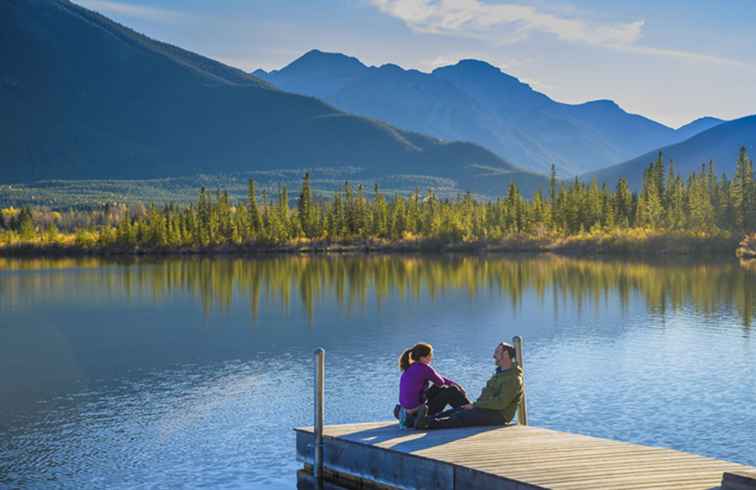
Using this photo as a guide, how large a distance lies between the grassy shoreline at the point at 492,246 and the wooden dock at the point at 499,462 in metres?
89.1

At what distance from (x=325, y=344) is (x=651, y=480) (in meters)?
26.4

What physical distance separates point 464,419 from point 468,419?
0.25 feet

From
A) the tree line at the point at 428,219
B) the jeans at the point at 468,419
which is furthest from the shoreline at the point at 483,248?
the jeans at the point at 468,419

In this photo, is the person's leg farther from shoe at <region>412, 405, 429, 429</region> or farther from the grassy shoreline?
the grassy shoreline

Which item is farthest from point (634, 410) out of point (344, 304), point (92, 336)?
point (344, 304)

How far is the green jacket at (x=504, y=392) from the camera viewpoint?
19.0 meters

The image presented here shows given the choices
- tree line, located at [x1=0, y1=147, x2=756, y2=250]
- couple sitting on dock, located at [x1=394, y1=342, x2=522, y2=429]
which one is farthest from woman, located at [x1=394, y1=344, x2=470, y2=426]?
tree line, located at [x1=0, y1=147, x2=756, y2=250]

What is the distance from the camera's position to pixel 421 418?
62.1 ft

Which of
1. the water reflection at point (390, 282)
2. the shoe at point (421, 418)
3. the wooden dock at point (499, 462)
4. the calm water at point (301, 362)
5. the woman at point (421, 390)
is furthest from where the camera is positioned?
the water reflection at point (390, 282)

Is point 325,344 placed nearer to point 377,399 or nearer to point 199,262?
point 377,399

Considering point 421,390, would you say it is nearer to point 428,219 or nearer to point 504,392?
point 504,392

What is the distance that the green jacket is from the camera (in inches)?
750

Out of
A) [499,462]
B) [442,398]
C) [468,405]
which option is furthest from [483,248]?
[499,462]

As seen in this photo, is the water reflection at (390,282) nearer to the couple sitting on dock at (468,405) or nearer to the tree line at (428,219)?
the tree line at (428,219)
